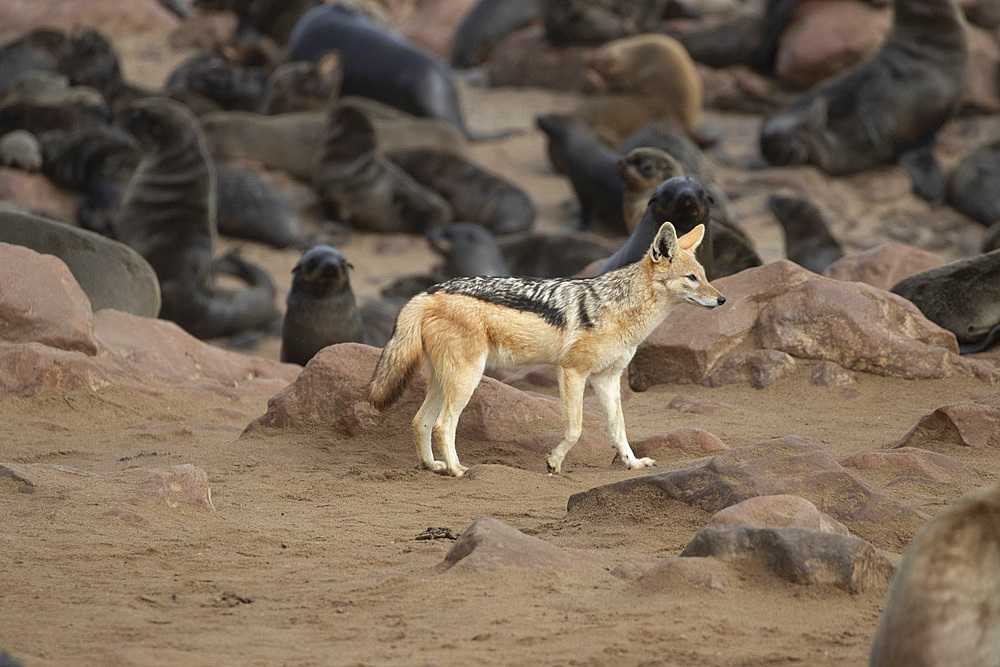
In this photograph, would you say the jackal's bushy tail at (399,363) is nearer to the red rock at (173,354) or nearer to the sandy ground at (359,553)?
the sandy ground at (359,553)

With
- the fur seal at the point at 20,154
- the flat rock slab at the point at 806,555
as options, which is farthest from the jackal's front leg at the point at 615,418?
→ the fur seal at the point at 20,154

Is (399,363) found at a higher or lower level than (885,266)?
higher

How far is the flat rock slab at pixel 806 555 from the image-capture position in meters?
3.30

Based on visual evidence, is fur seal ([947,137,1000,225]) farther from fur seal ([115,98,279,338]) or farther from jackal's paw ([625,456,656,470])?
jackal's paw ([625,456,656,470])

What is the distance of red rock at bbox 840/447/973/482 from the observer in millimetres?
4703

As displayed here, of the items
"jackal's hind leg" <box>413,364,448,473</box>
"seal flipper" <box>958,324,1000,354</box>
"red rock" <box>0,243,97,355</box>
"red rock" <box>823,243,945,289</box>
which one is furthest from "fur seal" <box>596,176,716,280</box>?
"red rock" <box>0,243,97,355</box>

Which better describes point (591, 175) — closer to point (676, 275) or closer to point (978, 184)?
point (978, 184)

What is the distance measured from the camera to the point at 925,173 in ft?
54.7

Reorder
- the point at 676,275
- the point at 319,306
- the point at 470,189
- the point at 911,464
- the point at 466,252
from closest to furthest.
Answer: the point at 911,464 < the point at 676,275 < the point at 319,306 < the point at 466,252 < the point at 470,189

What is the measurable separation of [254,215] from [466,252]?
2845mm

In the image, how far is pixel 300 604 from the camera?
3.30m

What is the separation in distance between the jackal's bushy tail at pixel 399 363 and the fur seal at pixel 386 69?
13596 mm

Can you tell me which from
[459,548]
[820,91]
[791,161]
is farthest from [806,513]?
[820,91]

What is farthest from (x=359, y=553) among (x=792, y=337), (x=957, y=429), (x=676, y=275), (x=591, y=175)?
(x=591, y=175)
